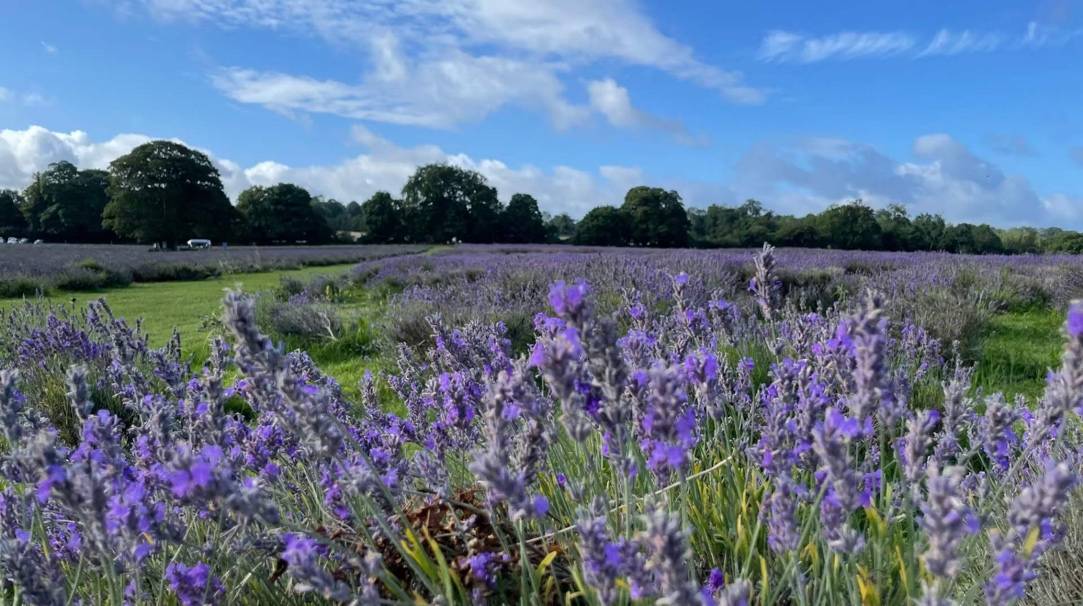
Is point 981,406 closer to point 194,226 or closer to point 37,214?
point 194,226

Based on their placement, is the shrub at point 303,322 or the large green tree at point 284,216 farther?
the large green tree at point 284,216

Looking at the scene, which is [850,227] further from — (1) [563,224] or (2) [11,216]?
(2) [11,216]

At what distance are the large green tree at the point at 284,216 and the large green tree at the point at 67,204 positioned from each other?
924 centimetres

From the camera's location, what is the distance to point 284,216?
47.6 meters

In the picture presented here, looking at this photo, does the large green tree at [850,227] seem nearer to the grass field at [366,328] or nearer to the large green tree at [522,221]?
the large green tree at [522,221]

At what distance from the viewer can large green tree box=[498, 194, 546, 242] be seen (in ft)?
161

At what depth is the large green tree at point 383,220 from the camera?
48.9m

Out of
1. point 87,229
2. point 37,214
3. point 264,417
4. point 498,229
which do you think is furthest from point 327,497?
point 37,214

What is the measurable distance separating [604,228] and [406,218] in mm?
15369

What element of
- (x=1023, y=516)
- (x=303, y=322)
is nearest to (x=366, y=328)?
(x=303, y=322)

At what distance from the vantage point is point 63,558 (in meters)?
1.86

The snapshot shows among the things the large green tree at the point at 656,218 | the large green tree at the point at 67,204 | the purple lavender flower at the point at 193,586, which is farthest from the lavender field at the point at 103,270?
the large green tree at the point at 67,204

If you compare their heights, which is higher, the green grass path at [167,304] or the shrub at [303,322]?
the shrub at [303,322]

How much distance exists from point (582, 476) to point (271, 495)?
96 cm
